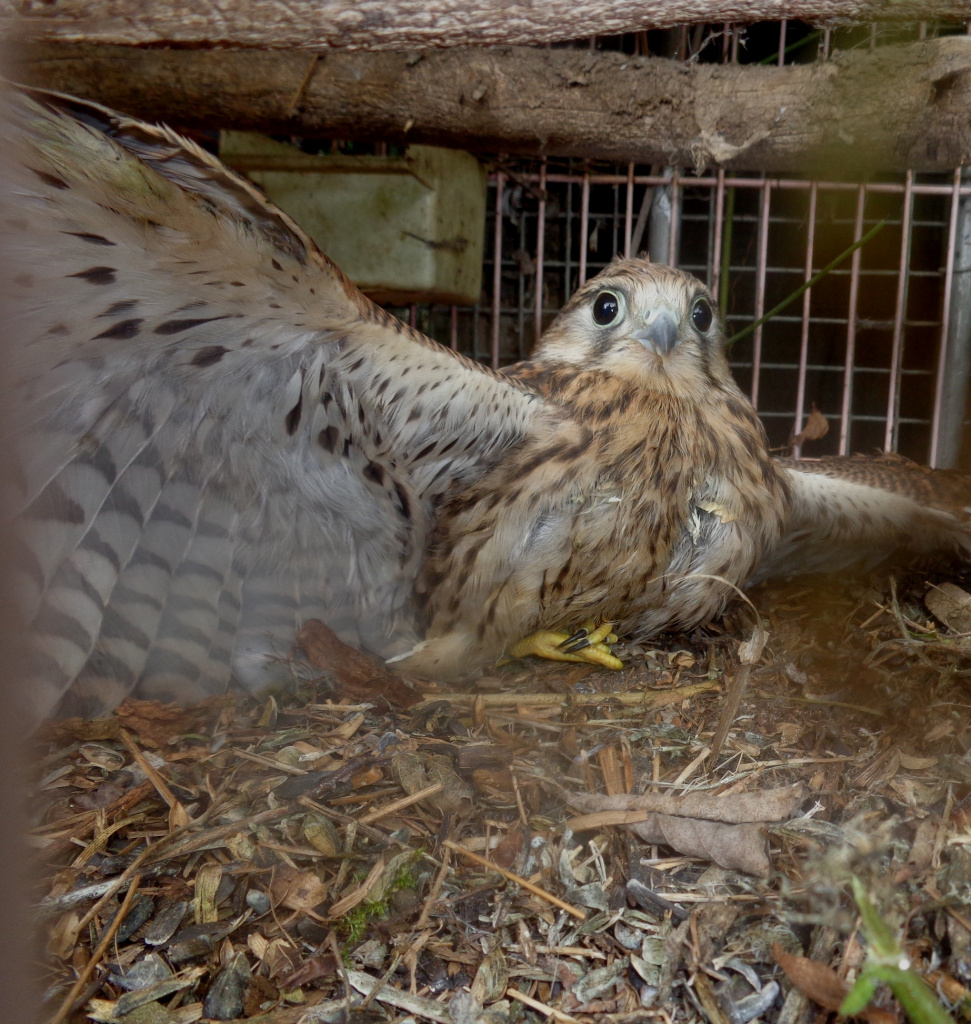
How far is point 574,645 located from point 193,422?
1.26 m

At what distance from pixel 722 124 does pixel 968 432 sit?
1.79 meters

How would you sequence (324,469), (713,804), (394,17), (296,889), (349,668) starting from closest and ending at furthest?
(296,889) → (713,804) → (394,17) → (324,469) → (349,668)

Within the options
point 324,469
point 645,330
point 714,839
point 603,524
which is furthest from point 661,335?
point 714,839

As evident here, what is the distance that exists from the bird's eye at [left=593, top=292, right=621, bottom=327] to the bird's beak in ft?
0.46

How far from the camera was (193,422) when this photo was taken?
2.02m

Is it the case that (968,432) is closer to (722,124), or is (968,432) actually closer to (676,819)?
(722,124)

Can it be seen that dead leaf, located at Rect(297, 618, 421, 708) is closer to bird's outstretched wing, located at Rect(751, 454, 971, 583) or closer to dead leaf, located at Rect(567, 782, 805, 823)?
dead leaf, located at Rect(567, 782, 805, 823)

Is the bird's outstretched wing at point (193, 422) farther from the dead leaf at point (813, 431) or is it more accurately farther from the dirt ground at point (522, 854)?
the dead leaf at point (813, 431)

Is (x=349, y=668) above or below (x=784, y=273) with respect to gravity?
below

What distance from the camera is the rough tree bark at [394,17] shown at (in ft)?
6.17

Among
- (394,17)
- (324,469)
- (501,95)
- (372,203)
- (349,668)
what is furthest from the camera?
(372,203)

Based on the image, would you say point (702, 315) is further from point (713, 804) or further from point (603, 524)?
point (713, 804)

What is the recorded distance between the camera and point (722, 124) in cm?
282

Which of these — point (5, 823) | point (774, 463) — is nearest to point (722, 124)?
point (774, 463)
